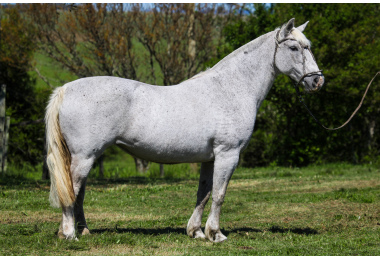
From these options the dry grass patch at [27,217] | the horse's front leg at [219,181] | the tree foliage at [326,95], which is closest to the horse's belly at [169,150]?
the horse's front leg at [219,181]

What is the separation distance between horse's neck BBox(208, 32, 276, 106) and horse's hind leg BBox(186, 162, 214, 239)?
42.8 inches

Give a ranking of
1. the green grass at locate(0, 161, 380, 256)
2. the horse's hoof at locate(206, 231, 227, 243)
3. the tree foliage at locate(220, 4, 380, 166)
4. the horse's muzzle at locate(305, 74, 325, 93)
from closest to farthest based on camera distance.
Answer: the green grass at locate(0, 161, 380, 256) → the horse's hoof at locate(206, 231, 227, 243) → the horse's muzzle at locate(305, 74, 325, 93) → the tree foliage at locate(220, 4, 380, 166)

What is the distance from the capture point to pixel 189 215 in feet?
24.5

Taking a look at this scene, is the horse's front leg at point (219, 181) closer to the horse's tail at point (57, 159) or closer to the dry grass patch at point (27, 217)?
the horse's tail at point (57, 159)

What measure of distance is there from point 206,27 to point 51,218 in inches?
547

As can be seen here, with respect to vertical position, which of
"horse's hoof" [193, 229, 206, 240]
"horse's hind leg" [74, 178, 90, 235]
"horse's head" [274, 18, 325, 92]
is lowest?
"horse's hoof" [193, 229, 206, 240]

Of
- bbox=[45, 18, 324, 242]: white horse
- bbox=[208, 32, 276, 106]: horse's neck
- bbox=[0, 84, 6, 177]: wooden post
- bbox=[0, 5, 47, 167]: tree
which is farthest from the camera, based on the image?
bbox=[0, 5, 47, 167]: tree

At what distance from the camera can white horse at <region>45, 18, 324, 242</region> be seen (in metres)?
5.06

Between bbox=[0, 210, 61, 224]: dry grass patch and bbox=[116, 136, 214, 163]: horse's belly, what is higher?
bbox=[116, 136, 214, 163]: horse's belly

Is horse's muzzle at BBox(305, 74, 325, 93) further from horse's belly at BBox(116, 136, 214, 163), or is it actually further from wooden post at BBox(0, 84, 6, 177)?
wooden post at BBox(0, 84, 6, 177)

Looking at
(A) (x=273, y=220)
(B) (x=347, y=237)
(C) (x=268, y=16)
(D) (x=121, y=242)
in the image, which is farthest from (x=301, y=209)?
(C) (x=268, y=16)

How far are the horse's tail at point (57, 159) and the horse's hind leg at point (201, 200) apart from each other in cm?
158

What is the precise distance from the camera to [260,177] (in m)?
13.4

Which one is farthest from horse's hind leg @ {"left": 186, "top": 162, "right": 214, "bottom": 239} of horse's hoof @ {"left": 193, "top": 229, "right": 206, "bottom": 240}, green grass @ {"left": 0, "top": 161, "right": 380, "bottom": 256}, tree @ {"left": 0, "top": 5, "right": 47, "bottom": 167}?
tree @ {"left": 0, "top": 5, "right": 47, "bottom": 167}
